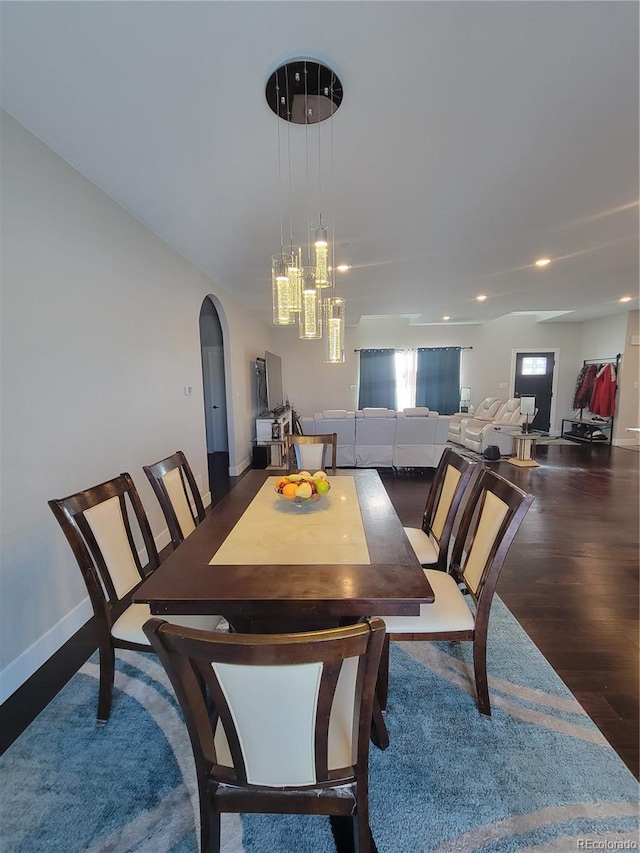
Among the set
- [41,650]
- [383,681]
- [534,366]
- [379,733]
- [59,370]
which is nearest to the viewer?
[379,733]

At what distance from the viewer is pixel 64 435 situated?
1914 mm

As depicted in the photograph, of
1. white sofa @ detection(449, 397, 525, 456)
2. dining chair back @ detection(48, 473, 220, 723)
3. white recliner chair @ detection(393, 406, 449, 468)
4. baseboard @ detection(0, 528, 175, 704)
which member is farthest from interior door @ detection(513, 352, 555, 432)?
baseboard @ detection(0, 528, 175, 704)

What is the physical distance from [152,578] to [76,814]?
0.80 m

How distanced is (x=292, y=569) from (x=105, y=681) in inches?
39.1

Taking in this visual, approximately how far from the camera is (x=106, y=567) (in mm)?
1419

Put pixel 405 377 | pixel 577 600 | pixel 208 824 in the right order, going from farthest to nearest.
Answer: pixel 405 377 < pixel 577 600 < pixel 208 824

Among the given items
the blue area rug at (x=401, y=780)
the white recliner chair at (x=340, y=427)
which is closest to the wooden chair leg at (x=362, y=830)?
the blue area rug at (x=401, y=780)

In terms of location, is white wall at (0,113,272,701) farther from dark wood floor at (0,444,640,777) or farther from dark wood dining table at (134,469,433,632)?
dark wood dining table at (134,469,433,632)

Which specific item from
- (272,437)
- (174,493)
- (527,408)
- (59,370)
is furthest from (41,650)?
(527,408)

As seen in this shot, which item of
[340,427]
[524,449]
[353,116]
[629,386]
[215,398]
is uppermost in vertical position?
[353,116]

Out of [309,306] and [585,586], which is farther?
[585,586]

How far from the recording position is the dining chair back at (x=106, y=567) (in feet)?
4.37

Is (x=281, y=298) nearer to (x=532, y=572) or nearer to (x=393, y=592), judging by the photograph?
(x=393, y=592)

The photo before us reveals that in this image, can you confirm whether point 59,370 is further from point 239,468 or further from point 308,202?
point 239,468
